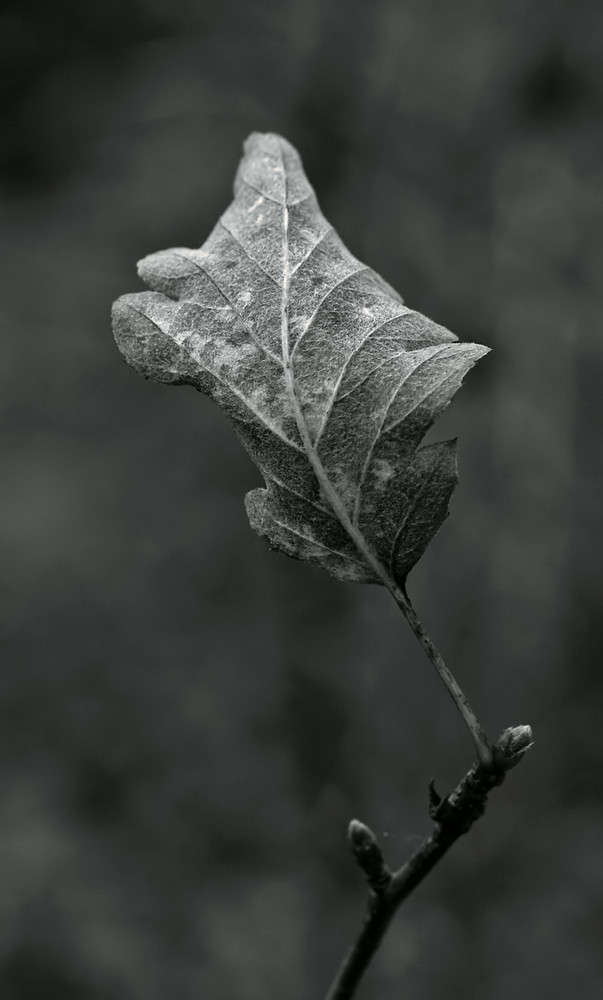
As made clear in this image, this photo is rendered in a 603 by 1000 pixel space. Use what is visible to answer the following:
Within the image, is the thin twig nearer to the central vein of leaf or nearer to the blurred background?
the central vein of leaf

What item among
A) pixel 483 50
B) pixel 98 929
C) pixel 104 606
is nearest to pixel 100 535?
pixel 104 606

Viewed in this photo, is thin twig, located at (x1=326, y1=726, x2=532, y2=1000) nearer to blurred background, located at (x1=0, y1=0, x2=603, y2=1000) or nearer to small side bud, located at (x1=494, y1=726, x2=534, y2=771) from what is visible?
small side bud, located at (x1=494, y1=726, x2=534, y2=771)

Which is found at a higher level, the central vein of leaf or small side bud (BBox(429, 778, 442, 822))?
the central vein of leaf

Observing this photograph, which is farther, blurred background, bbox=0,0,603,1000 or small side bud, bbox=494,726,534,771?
blurred background, bbox=0,0,603,1000

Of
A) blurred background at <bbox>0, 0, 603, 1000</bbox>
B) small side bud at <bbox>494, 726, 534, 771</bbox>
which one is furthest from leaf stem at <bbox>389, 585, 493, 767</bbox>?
blurred background at <bbox>0, 0, 603, 1000</bbox>

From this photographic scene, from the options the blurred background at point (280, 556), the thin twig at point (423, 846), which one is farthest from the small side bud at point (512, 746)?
the blurred background at point (280, 556)

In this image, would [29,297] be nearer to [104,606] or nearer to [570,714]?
[104,606]

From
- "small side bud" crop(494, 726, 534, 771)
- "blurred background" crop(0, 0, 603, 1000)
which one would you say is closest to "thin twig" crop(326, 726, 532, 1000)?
"small side bud" crop(494, 726, 534, 771)
